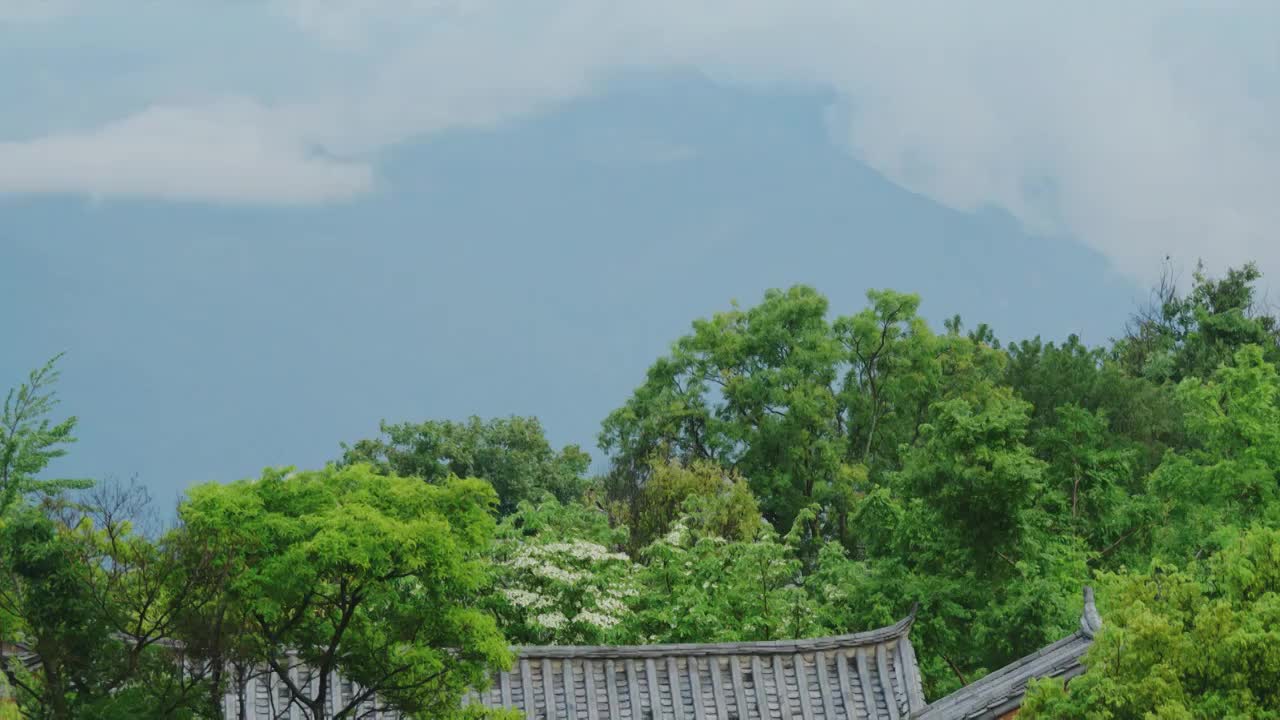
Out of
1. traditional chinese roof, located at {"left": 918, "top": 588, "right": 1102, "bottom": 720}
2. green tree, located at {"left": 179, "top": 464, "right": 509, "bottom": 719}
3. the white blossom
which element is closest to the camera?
green tree, located at {"left": 179, "top": 464, "right": 509, "bottom": 719}

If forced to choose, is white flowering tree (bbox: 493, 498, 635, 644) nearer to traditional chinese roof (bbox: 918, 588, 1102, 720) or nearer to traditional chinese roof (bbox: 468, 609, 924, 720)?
traditional chinese roof (bbox: 468, 609, 924, 720)

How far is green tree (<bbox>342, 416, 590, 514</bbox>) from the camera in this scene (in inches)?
2191

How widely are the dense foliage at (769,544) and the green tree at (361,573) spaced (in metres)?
0.03

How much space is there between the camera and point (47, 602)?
1329 cm

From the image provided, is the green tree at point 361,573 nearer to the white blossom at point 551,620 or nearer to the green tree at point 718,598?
the white blossom at point 551,620

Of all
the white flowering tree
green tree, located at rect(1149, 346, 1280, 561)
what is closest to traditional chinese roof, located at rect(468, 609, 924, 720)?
the white flowering tree

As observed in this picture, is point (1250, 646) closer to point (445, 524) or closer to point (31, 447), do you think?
point (445, 524)

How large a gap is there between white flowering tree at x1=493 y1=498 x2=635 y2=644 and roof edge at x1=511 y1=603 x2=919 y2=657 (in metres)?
7.61

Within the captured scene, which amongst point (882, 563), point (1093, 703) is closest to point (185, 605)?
point (1093, 703)

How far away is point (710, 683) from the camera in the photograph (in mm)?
17312

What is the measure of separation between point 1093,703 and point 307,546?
24.7 ft

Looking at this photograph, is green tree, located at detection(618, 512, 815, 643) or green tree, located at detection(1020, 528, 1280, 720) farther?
green tree, located at detection(618, 512, 815, 643)

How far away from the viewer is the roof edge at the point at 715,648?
17.3 metres

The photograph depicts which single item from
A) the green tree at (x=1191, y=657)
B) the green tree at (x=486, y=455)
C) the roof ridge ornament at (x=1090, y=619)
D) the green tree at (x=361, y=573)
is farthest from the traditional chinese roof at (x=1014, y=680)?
the green tree at (x=486, y=455)
